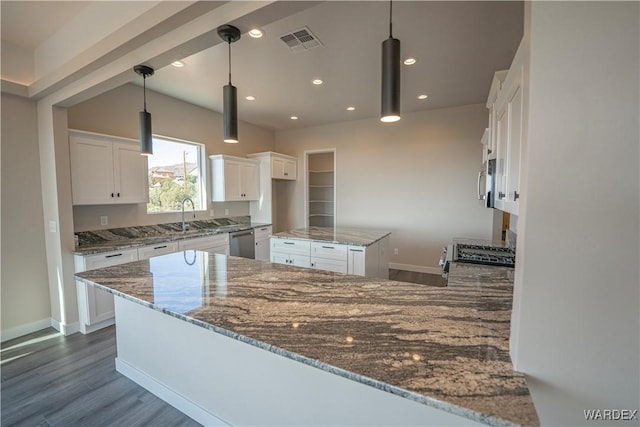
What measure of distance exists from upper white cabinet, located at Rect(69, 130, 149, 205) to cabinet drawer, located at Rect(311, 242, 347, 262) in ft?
7.53

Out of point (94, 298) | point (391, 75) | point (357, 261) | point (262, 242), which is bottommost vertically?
point (94, 298)

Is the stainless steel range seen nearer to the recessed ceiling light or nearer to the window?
the recessed ceiling light

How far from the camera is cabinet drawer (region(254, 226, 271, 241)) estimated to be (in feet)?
16.5

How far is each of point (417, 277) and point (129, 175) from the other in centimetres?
462

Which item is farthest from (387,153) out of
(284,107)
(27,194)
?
(27,194)

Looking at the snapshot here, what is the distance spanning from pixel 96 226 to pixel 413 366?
3937mm

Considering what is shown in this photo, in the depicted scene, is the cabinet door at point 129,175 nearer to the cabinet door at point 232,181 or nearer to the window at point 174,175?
the window at point 174,175

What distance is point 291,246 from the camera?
347 centimetres

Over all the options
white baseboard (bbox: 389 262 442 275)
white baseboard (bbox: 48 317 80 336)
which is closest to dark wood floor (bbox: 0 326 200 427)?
white baseboard (bbox: 48 317 80 336)

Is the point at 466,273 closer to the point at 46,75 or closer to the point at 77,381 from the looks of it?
the point at 77,381

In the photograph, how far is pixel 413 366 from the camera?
2.79 feet

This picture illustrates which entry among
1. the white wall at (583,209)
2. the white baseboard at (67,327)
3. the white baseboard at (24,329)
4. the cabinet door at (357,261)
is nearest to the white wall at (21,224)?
the white baseboard at (24,329)

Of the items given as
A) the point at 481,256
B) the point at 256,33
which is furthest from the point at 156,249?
the point at 481,256

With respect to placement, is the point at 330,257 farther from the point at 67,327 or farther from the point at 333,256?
the point at 67,327
